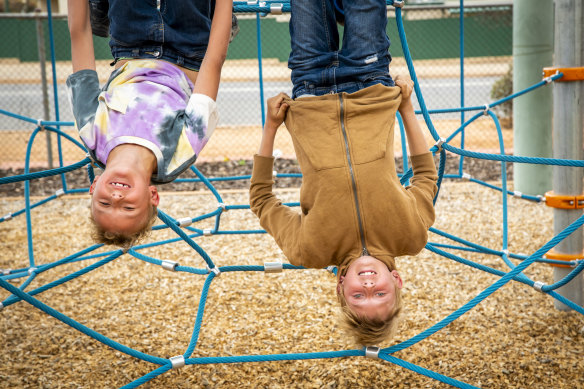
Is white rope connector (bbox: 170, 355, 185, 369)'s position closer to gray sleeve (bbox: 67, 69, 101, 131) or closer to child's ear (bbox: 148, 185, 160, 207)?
child's ear (bbox: 148, 185, 160, 207)

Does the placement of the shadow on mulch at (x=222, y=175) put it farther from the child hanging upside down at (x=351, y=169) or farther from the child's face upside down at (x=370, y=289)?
the child's face upside down at (x=370, y=289)

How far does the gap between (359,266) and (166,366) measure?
0.74 meters

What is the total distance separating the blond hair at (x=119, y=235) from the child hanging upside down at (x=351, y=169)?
1.05 feet

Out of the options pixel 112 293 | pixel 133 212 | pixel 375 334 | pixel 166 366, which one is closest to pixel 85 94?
pixel 133 212

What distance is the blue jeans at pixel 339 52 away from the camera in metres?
1.84

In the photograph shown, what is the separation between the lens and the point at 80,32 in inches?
74.1

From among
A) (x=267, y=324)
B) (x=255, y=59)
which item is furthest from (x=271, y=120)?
(x=255, y=59)

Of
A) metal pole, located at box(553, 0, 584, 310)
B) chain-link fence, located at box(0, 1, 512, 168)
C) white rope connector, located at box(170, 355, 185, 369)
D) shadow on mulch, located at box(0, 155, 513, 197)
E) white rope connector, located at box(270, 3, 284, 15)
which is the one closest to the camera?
white rope connector, located at box(170, 355, 185, 369)

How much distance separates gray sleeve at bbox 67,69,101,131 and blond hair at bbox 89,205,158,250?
317mm

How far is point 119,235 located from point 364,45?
36.6 inches

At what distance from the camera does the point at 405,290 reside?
310cm

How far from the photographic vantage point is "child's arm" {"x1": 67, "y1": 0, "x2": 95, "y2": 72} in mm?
1883

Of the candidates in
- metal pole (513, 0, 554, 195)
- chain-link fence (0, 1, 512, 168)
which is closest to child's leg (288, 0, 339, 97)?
metal pole (513, 0, 554, 195)

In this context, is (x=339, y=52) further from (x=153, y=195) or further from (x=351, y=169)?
(x=153, y=195)
